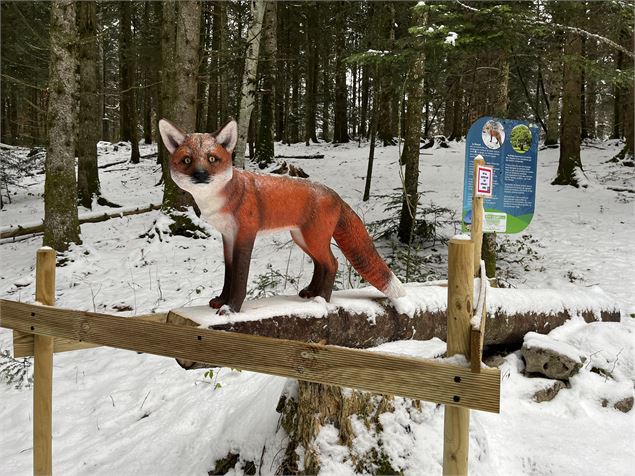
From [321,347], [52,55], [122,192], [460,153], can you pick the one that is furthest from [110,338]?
[460,153]

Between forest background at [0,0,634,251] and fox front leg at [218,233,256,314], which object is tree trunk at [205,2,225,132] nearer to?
forest background at [0,0,634,251]

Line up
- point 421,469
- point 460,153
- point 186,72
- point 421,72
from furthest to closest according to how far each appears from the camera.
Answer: point 460,153 < point 186,72 < point 421,72 < point 421,469

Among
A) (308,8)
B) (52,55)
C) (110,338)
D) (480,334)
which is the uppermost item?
(308,8)

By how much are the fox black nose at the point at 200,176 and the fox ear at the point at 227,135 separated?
0.21m

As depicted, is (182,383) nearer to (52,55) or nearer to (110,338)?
(110,338)

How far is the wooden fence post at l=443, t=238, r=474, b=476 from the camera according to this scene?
204cm

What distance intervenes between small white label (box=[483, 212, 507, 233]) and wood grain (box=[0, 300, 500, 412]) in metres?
2.84

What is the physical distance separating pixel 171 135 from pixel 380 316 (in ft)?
5.91

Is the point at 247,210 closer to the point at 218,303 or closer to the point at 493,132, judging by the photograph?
the point at 218,303

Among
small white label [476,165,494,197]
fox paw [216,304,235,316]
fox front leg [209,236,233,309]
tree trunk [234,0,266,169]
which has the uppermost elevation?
tree trunk [234,0,266,169]

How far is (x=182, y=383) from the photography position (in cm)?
454

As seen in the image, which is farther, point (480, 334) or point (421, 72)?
point (421, 72)

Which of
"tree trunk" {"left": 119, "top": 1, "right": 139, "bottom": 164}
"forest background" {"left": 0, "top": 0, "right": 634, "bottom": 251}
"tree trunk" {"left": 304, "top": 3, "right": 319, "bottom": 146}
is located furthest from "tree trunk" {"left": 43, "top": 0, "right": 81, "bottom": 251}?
"tree trunk" {"left": 304, "top": 3, "right": 319, "bottom": 146}

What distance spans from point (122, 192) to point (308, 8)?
10.5 m
